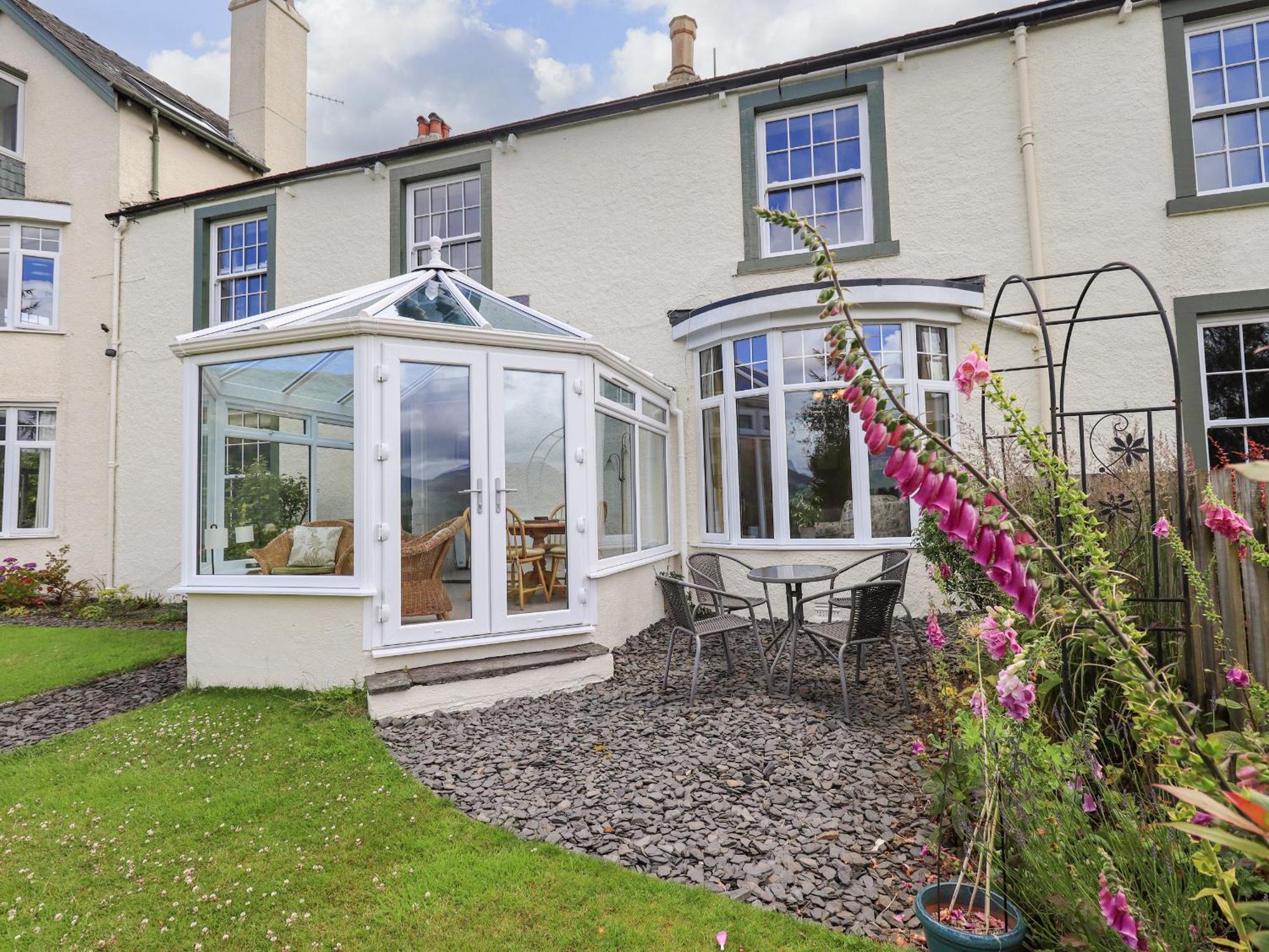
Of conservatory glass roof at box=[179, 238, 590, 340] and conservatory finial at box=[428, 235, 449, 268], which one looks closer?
conservatory glass roof at box=[179, 238, 590, 340]

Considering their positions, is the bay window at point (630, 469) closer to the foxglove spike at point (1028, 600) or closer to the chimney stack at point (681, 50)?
the chimney stack at point (681, 50)

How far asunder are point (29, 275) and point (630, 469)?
33.5 ft

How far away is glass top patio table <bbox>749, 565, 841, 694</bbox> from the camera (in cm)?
491

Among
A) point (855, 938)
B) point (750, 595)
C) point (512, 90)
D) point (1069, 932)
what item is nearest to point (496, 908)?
point (855, 938)

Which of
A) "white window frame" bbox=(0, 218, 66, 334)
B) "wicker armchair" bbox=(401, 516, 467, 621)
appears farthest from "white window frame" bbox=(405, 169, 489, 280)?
"white window frame" bbox=(0, 218, 66, 334)

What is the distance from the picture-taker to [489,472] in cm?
554

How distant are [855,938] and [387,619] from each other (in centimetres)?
378

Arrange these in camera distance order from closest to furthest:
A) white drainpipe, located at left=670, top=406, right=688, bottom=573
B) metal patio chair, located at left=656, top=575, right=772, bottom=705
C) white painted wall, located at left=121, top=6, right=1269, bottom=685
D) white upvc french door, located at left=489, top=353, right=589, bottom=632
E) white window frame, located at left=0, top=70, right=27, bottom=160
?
1. metal patio chair, located at left=656, top=575, right=772, bottom=705
2. white upvc french door, located at left=489, top=353, right=589, bottom=632
3. white painted wall, located at left=121, top=6, right=1269, bottom=685
4. white drainpipe, located at left=670, top=406, right=688, bottom=573
5. white window frame, located at left=0, top=70, right=27, bottom=160

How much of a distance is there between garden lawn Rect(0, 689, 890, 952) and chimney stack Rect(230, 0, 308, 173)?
1134cm

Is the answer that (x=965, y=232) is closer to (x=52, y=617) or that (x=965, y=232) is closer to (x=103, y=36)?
(x=52, y=617)

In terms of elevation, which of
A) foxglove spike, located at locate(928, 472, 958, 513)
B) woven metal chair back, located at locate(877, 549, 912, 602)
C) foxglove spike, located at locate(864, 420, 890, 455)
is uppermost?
foxglove spike, located at locate(864, 420, 890, 455)

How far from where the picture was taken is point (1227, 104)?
6.78 meters

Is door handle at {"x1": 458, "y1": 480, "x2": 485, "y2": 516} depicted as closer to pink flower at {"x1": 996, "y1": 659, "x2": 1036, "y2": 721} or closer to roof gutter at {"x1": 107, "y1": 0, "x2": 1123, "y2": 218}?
pink flower at {"x1": 996, "y1": 659, "x2": 1036, "y2": 721}

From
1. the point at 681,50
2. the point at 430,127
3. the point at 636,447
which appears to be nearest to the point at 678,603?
the point at 636,447
